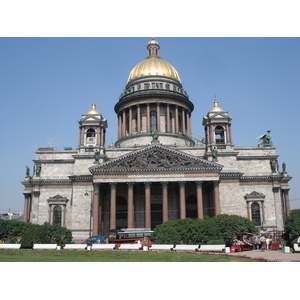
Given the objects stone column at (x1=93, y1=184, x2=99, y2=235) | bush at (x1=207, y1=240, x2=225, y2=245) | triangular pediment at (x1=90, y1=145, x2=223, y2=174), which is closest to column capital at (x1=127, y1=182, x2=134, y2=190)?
triangular pediment at (x1=90, y1=145, x2=223, y2=174)

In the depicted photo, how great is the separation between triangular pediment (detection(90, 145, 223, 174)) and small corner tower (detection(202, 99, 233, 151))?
28.3ft

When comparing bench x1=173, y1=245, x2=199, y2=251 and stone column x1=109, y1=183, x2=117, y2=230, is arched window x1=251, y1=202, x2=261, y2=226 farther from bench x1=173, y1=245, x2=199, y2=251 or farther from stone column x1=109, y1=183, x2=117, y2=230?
bench x1=173, y1=245, x2=199, y2=251

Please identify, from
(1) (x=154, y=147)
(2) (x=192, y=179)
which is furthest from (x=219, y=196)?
(1) (x=154, y=147)

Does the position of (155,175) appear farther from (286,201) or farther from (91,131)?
(286,201)

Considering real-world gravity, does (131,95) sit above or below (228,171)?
above

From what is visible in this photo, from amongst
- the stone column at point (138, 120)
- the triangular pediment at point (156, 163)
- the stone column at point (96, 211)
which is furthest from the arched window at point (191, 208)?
the stone column at point (138, 120)

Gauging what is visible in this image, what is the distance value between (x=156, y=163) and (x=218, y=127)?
1567cm

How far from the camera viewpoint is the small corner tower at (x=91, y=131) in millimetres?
61500

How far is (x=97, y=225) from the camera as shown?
51.1 meters

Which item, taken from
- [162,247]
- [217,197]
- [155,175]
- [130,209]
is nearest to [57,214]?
[130,209]

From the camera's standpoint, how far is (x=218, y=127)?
62.6 meters

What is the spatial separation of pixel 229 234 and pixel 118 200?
24.3m

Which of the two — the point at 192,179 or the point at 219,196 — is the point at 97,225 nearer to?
the point at 192,179

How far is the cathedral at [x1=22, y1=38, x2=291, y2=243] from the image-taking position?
173 feet
